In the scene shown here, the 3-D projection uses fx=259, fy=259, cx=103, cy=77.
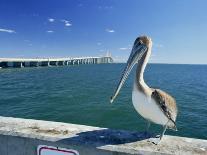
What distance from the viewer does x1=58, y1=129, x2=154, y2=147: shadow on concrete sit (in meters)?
3.18

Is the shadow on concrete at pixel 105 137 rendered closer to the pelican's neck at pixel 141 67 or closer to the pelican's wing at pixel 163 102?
the pelican's wing at pixel 163 102

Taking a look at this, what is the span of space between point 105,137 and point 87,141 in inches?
11.1

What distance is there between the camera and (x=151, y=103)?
3455mm

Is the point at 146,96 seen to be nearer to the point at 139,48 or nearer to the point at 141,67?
the point at 141,67

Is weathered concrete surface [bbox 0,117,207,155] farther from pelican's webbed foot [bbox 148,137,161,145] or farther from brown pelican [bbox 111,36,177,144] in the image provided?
brown pelican [bbox 111,36,177,144]

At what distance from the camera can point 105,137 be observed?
3.39 m

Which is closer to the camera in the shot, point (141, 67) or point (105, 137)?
point (105, 137)

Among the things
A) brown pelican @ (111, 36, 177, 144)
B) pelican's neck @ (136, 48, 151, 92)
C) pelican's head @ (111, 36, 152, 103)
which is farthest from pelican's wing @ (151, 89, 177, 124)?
pelican's head @ (111, 36, 152, 103)

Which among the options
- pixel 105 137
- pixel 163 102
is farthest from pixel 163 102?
pixel 105 137

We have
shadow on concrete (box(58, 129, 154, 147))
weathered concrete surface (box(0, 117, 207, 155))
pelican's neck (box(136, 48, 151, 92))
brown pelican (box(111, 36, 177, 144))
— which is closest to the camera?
weathered concrete surface (box(0, 117, 207, 155))

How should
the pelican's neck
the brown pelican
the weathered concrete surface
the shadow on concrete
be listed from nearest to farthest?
the weathered concrete surface
the shadow on concrete
the brown pelican
the pelican's neck

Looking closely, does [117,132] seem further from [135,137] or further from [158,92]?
[158,92]

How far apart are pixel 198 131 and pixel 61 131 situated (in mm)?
13767

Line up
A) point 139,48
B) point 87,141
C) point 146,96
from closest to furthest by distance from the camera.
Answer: point 87,141 < point 146,96 < point 139,48
